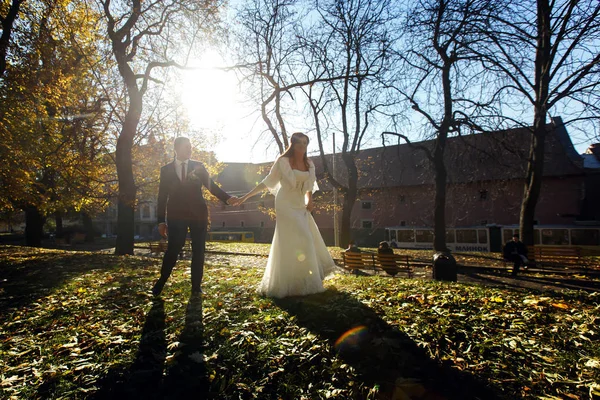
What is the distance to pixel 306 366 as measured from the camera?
2.49 m

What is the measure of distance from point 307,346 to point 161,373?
113 cm

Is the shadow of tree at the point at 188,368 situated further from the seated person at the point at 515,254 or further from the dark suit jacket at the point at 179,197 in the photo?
the seated person at the point at 515,254

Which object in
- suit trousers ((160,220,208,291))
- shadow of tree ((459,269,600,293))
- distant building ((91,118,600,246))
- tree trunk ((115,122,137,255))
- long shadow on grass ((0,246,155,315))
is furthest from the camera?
distant building ((91,118,600,246))

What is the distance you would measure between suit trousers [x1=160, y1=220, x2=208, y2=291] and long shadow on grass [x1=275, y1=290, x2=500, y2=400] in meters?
1.62

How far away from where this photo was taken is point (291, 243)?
4344mm

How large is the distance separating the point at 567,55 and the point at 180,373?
48.6 ft

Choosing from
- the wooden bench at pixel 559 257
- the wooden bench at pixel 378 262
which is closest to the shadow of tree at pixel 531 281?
the wooden bench at pixel 559 257

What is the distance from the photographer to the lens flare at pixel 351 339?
2768mm

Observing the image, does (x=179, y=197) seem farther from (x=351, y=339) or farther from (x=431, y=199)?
(x=431, y=199)

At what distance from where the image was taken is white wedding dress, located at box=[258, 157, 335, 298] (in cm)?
431

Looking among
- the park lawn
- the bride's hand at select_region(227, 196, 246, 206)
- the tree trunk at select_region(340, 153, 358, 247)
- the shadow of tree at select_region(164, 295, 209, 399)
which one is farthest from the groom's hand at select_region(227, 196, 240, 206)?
the tree trunk at select_region(340, 153, 358, 247)


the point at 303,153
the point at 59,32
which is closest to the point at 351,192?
the point at 59,32

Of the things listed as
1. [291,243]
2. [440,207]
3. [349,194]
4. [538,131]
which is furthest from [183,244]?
[349,194]

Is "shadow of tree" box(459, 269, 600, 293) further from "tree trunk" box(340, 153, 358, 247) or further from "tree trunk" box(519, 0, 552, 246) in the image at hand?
"tree trunk" box(340, 153, 358, 247)
